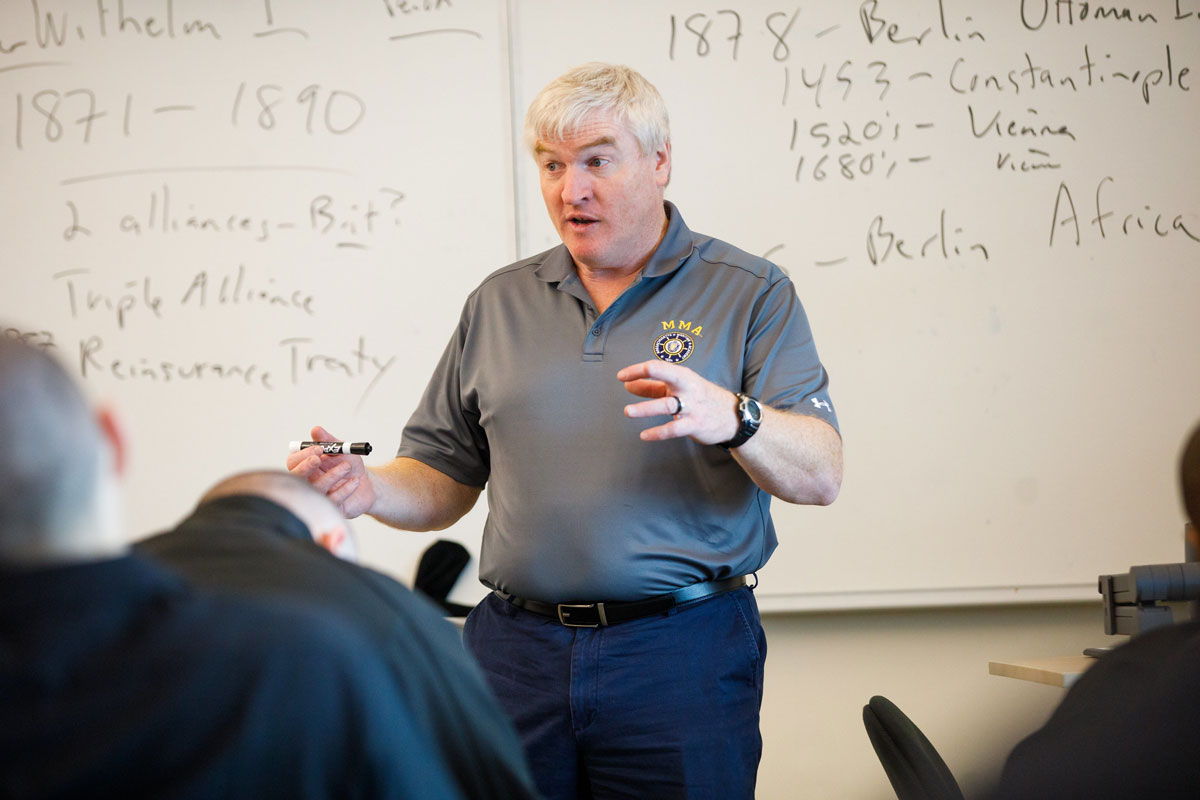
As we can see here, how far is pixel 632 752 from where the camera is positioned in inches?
69.0

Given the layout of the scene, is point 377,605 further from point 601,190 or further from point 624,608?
point 601,190

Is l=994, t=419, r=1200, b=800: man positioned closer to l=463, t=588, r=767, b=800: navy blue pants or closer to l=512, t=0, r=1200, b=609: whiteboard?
l=463, t=588, r=767, b=800: navy blue pants

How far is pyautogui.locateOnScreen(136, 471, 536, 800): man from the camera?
0.83m

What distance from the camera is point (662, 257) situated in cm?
198

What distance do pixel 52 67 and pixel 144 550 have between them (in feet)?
7.80

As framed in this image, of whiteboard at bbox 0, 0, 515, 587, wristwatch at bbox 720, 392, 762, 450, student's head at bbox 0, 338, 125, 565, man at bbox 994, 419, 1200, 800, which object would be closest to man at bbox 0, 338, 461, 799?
student's head at bbox 0, 338, 125, 565

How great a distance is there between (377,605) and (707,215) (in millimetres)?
2126

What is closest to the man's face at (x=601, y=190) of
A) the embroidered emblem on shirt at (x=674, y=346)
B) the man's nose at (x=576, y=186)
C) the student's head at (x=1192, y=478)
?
the man's nose at (x=576, y=186)

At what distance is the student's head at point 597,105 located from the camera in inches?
74.8

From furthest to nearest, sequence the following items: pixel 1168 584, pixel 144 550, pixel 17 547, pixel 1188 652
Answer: pixel 1168 584
pixel 1188 652
pixel 144 550
pixel 17 547

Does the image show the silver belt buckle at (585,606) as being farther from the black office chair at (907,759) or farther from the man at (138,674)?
the man at (138,674)

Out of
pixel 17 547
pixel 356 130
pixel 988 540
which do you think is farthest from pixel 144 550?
pixel 988 540

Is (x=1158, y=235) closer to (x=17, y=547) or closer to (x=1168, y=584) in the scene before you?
(x=1168, y=584)

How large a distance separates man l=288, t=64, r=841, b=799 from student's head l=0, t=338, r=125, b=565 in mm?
928
